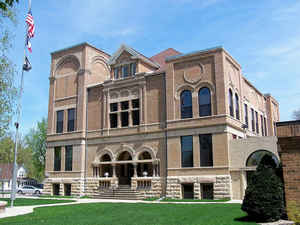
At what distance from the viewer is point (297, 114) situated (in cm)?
8481

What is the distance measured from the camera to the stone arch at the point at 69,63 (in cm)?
3941

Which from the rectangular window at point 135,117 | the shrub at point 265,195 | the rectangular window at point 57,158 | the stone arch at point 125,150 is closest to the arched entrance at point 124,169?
the stone arch at point 125,150

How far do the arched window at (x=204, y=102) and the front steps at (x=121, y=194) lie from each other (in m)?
9.76

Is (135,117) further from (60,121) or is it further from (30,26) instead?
(30,26)

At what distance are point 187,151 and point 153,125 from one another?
180 inches


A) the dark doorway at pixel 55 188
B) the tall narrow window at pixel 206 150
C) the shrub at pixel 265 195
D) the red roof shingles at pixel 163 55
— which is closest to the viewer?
the shrub at pixel 265 195

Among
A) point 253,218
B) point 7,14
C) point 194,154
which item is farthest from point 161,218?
point 194,154

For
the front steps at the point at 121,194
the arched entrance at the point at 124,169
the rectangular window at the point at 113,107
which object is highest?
the rectangular window at the point at 113,107

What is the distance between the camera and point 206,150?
94.9 feet

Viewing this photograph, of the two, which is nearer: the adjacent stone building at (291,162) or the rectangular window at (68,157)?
the adjacent stone building at (291,162)

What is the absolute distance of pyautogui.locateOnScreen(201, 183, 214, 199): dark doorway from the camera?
28.3 meters

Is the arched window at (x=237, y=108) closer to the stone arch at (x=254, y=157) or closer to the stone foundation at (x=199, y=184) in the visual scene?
the stone arch at (x=254, y=157)

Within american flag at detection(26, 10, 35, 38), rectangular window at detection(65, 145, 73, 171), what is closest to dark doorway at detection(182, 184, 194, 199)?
rectangular window at detection(65, 145, 73, 171)

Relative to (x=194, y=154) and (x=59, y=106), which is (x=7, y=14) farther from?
(x=59, y=106)
